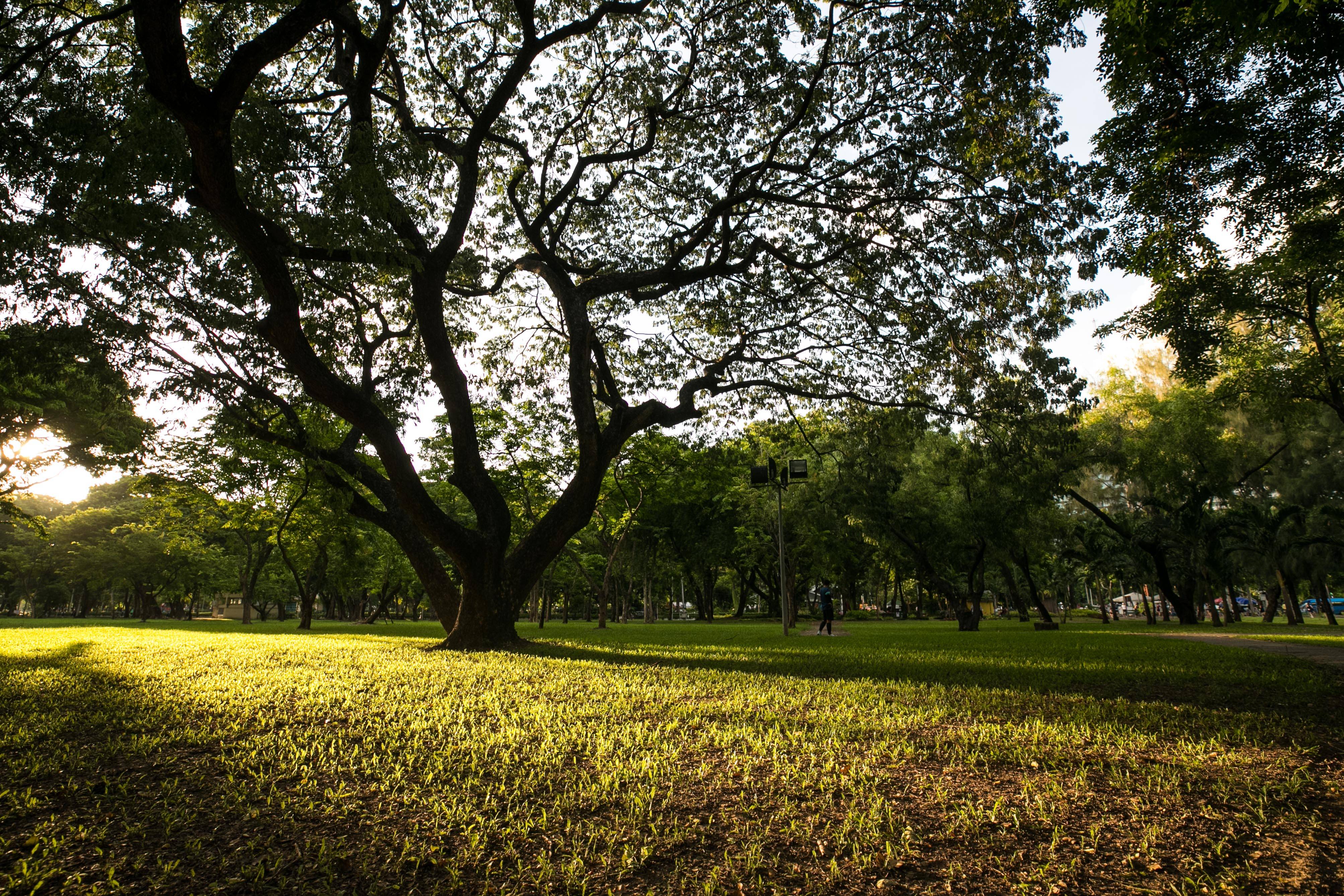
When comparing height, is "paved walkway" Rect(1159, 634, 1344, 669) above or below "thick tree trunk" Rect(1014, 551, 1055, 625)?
below

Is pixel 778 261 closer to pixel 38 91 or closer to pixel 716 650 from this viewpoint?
pixel 716 650

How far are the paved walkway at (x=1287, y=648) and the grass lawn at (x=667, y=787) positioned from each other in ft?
11.3

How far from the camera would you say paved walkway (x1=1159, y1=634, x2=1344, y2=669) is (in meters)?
8.88

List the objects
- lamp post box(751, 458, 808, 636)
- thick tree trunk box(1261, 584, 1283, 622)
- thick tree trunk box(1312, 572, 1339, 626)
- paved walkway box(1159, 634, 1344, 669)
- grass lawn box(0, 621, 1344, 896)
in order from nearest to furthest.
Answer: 1. grass lawn box(0, 621, 1344, 896)
2. paved walkway box(1159, 634, 1344, 669)
3. lamp post box(751, 458, 808, 636)
4. thick tree trunk box(1312, 572, 1339, 626)
5. thick tree trunk box(1261, 584, 1283, 622)

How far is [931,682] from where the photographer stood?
6715mm

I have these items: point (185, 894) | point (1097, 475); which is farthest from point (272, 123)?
point (1097, 475)

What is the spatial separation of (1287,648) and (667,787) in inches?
513

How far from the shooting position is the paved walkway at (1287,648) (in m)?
8.88

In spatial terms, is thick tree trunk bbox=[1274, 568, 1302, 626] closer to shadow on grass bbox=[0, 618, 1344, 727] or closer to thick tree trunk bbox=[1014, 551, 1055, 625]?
thick tree trunk bbox=[1014, 551, 1055, 625]

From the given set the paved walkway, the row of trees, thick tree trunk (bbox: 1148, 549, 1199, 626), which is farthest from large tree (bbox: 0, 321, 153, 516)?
thick tree trunk (bbox: 1148, 549, 1199, 626)

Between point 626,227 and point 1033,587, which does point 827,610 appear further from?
point 626,227

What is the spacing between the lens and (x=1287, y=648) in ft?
36.0

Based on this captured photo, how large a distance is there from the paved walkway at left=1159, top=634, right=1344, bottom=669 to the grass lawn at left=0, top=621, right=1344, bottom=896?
3.45 metres

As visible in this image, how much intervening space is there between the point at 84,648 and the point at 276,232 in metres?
7.64
